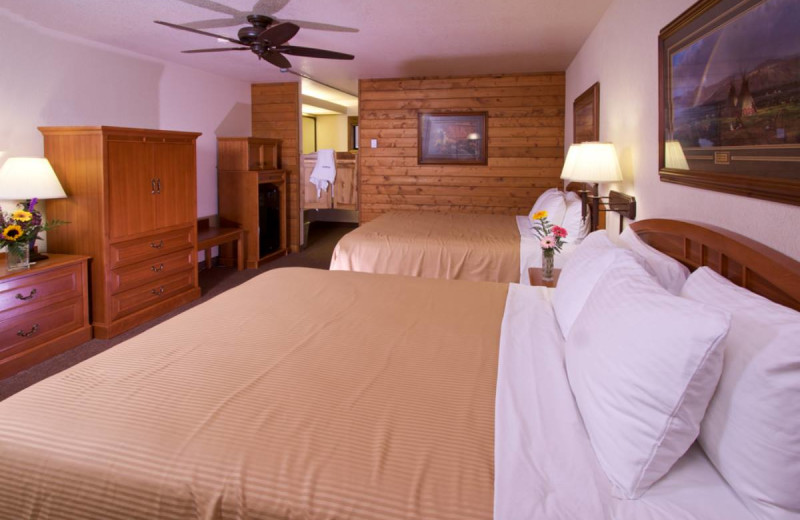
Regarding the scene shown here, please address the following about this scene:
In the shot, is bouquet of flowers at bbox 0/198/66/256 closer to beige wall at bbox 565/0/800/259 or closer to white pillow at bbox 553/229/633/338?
white pillow at bbox 553/229/633/338

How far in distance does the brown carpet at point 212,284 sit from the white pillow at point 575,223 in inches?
122

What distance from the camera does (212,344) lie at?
5.80 feet

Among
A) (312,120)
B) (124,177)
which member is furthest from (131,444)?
(312,120)

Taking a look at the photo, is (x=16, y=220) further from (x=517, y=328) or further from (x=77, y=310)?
(x=517, y=328)

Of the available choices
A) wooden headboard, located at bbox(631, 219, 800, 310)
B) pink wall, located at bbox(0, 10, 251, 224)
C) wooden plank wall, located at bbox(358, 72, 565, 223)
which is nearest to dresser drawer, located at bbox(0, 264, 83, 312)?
pink wall, located at bbox(0, 10, 251, 224)

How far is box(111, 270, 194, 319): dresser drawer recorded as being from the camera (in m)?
3.97

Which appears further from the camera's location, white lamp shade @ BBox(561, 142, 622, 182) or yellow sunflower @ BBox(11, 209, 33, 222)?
yellow sunflower @ BBox(11, 209, 33, 222)

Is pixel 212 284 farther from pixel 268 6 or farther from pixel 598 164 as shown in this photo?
pixel 598 164

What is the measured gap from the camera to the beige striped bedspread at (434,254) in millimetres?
3881

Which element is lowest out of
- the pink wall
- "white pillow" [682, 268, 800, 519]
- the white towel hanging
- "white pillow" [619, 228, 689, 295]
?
"white pillow" [682, 268, 800, 519]

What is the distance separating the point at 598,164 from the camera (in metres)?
2.97

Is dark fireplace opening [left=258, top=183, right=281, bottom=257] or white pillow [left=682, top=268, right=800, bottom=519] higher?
dark fireplace opening [left=258, top=183, right=281, bottom=257]

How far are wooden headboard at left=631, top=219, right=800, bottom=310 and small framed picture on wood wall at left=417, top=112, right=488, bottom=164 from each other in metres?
4.50

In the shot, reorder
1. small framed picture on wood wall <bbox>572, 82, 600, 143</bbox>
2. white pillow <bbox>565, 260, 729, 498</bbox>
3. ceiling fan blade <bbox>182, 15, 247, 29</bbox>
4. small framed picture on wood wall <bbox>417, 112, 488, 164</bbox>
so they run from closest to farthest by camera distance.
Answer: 1. white pillow <bbox>565, 260, 729, 498</bbox>
2. ceiling fan blade <bbox>182, 15, 247, 29</bbox>
3. small framed picture on wood wall <bbox>572, 82, 600, 143</bbox>
4. small framed picture on wood wall <bbox>417, 112, 488, 164</bbox>
